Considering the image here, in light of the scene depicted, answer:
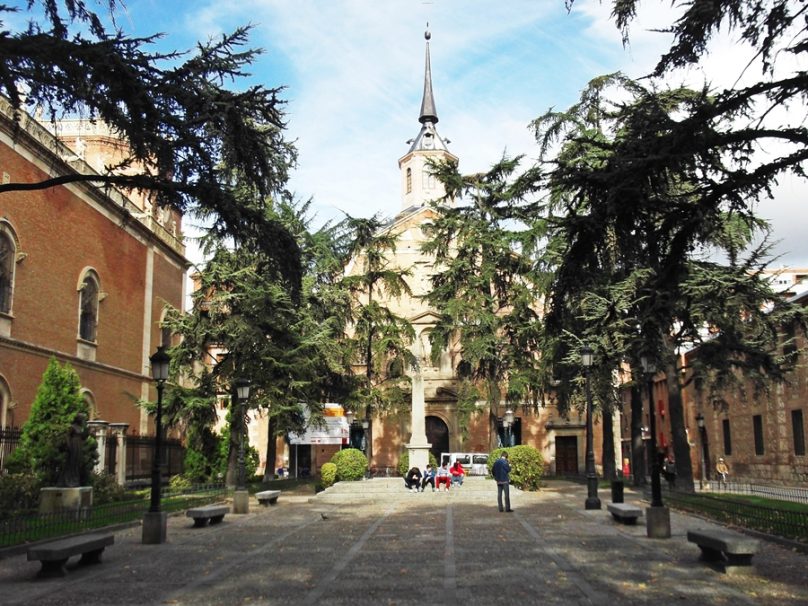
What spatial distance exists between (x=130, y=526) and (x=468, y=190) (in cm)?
2517

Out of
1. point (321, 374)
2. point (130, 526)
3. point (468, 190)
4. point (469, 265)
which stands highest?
point (468, 190)

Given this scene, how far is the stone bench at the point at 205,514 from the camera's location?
640 inches

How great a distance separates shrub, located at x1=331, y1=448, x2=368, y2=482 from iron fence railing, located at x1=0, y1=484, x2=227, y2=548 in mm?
7889

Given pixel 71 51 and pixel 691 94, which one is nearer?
pixel 71 51

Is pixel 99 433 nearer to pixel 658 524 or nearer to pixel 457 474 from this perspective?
pixel 457 474

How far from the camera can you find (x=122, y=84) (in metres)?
10.4

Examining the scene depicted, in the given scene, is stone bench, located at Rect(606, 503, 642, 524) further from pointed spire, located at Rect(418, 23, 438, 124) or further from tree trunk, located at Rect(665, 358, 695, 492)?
pointed spire, located at Rect(418, 23, 438, 124)

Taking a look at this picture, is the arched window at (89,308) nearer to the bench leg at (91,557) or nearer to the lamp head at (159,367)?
the lamp head at (159,367)

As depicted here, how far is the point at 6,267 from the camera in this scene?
80.2 ft

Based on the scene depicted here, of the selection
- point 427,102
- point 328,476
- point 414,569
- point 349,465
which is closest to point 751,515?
point 414,569

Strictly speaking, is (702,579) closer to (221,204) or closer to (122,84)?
(221,204)

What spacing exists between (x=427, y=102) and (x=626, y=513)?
58.8 meters

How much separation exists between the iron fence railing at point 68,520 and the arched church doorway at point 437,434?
82.6ft

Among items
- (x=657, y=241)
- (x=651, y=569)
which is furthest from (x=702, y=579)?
(x=657, y=241)
